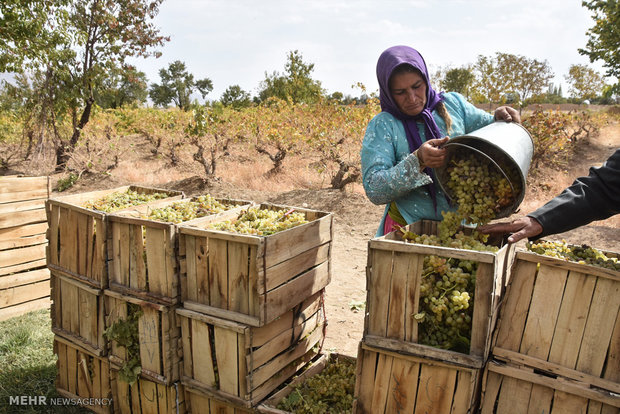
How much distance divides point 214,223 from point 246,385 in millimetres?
1013

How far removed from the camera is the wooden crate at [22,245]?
4.60 meters

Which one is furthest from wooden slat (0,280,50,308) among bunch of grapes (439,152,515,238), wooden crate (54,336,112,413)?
bunch of grapes (439,152,515,238)

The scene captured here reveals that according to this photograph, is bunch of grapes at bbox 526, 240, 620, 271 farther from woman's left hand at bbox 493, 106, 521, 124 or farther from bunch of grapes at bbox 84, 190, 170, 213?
bunch of grapes at bbox 84, 190, 170, 213

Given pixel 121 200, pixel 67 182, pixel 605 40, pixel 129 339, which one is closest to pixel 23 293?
pixel 121 200

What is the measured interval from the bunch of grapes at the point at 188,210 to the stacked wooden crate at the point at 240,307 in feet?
0.74

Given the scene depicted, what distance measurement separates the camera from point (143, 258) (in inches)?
110

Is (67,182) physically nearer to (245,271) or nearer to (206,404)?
(206,404)

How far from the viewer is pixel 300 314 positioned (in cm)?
294

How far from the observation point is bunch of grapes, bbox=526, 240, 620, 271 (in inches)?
73.7

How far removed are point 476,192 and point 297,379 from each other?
68.9 inches

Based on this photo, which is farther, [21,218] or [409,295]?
[21,218]

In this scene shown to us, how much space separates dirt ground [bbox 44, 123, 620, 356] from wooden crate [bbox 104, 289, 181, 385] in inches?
67.5

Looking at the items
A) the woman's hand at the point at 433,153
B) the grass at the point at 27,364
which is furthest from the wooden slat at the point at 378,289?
the grass at the point at 27,364

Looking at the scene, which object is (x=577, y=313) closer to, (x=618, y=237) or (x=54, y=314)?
(x=54, y=314)
